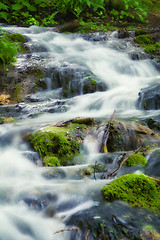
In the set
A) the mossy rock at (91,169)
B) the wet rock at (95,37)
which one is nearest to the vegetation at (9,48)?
the wet rock at (95,37)

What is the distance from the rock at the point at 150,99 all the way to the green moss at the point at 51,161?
11.3 ft

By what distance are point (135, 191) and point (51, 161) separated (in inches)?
65.0

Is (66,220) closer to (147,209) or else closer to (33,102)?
(147,209)

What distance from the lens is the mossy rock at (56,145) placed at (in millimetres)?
3932

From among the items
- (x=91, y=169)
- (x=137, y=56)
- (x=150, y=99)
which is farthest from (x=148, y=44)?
(x=91, y=169)

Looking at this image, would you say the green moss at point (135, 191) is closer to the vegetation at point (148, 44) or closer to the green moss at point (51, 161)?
the green moss at point (51, 161)

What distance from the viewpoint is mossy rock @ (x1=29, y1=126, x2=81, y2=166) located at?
3.93 meters

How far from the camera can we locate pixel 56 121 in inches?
213

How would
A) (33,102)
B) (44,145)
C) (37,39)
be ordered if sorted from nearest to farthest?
1. (44,145)
2. (33,102)
3. (37,39)

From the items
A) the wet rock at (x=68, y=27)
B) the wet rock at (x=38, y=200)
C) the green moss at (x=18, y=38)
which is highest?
the green moss at (x=18, y=38)

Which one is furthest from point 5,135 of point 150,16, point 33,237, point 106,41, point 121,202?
point 150,16

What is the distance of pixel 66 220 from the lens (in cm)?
242

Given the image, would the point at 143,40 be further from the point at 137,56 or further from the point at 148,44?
the point at 137,56

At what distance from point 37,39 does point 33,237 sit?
911 centimetres
